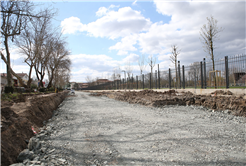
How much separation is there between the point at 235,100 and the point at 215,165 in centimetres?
551

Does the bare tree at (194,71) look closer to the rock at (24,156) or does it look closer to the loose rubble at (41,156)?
the loose rubble at (41,156)

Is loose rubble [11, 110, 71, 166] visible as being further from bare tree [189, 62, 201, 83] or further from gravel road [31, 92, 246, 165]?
bare tree [189, 62, 201, 83]

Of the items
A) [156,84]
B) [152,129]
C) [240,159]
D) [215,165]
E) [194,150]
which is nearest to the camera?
[215,165]

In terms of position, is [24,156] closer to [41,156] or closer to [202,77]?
[41,156]

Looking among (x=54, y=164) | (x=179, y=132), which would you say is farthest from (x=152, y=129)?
(x=54, y=164)

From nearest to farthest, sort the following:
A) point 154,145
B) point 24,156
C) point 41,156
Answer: point 24,156 → point 41,156 → point 154,145

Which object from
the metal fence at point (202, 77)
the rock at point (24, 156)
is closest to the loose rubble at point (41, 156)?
the rock at point (24, 156)

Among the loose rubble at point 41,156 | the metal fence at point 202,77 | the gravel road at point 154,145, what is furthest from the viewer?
the metal fence at point 202,77

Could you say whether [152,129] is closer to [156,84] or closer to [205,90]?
[205,90]

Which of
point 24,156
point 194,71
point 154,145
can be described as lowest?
point 154,145

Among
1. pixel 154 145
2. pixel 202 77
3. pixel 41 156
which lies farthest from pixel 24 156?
pixel 202 77

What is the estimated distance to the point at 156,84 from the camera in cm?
1852

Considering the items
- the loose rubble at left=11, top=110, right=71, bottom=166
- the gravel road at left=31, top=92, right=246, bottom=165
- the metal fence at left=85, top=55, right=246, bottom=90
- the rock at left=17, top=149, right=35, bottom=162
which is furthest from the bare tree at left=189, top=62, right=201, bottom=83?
the rock at left=17, top=149, right=35, bottom=162

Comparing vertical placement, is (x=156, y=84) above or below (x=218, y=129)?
above
